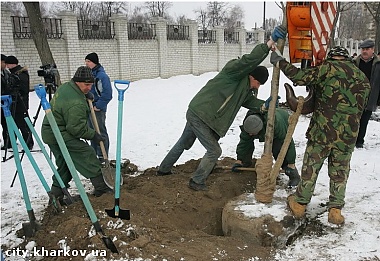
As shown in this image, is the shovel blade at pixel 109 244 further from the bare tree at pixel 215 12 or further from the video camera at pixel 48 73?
the bare tree at pixel 215 12

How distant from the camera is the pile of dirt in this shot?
2939 millimetres

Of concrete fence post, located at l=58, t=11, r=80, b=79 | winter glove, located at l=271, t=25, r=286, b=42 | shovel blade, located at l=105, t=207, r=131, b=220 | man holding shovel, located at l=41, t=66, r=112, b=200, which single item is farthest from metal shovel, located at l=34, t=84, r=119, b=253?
concrete fence post, located at l=58, t=11, r=80, b=79

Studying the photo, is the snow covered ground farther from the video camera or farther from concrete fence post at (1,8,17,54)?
concrete fence post at (1,8,17,54)

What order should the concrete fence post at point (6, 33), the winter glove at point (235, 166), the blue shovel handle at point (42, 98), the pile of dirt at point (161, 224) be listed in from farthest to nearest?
the concrete fence post at point (6, 33) < the winter glove at point (235, 166) < the pile of dirt at point (161, 224) < the blue shovel handle at point (42, 98)

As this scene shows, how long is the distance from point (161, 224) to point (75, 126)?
1300 millimetres

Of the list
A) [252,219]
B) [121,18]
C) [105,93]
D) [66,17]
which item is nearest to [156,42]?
[121,18]

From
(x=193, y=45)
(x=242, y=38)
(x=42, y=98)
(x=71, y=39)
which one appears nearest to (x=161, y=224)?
(x=42, y=98)

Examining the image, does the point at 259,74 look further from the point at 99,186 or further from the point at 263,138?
the point at 99,186

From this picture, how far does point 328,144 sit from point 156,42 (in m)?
14.5

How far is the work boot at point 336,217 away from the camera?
3.51m

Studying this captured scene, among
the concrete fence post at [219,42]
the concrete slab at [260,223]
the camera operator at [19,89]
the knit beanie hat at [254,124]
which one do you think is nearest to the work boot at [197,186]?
the concrete slab at [260,223]

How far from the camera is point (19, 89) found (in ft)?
19.8

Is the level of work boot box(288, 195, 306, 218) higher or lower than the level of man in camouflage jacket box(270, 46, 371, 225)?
lower

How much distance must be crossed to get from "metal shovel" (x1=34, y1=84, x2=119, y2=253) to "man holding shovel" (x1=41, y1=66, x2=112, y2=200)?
767 millimetres
